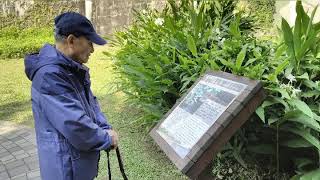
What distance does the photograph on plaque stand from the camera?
239 centimetres

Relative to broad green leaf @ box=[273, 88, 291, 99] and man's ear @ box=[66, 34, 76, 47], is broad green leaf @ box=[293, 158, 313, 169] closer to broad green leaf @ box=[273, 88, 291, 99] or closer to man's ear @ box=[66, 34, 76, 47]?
broad green leaf @ box=[273, 88, 291, 99]

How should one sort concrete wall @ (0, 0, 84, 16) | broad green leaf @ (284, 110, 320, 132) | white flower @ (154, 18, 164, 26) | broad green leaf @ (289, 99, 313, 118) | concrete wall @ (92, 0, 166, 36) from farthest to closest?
concrete wall @ (92, 0, 166, 36)
concrete wall @ (0, 0, 84, 16)
white flower @ (154, 18, 164, 26)
broad green leaf @ (284, 110, 320, 132)
broad green leaf @ (289, 99, 313, 118)

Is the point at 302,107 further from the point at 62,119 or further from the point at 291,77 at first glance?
the point at 62,119

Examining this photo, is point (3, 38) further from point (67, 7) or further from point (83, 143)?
point (83, 143)

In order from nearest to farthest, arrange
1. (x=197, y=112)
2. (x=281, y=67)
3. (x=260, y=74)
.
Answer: (x=197, y=112) → (x=281, y=67) → (x=260, y=74)

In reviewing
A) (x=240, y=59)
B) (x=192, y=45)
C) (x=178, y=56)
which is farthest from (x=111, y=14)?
(x=240, y=59)

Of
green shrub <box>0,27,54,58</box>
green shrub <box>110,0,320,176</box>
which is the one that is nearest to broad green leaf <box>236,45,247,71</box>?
green shrub <box>110,0,320,176</box>

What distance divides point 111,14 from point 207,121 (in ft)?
38.5

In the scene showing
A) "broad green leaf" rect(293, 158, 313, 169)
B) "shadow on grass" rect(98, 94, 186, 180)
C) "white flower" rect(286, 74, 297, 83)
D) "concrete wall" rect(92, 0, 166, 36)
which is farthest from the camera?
"concrete wall" rect(92, 0, 166, 36)

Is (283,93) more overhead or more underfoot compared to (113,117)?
more overhead

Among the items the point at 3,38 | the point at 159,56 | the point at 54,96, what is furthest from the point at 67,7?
the point at 54,96

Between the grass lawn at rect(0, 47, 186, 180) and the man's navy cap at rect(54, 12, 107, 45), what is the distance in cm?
219

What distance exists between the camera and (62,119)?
2.32 meters

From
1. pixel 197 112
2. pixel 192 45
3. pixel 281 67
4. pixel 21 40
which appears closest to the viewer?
pixel 197 112
